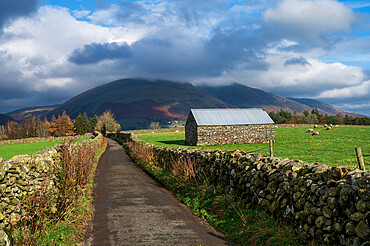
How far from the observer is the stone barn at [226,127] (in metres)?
41.3

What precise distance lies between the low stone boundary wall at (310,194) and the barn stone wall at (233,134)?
3105 cm

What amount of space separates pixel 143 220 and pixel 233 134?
35144 millimetres

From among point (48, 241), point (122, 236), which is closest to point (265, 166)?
point (122, 236)

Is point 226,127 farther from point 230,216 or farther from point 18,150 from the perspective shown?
point 18,150

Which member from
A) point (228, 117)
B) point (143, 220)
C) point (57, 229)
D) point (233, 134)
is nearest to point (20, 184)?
point (57, 229)

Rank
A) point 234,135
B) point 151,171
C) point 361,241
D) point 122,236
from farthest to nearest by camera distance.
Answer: point 234,135 < point 151,171 < point 122,236 < point 361,241

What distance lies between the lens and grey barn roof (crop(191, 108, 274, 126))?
4219 centimetres

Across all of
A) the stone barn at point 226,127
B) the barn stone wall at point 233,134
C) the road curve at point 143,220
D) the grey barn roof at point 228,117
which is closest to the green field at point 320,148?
the barn stone wall at point 233,134

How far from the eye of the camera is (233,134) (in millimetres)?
42406

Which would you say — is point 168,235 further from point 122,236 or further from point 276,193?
point 276,193

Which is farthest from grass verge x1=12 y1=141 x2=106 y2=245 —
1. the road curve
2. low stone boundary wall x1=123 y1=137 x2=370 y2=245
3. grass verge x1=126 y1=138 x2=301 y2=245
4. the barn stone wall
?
the barn stone wall

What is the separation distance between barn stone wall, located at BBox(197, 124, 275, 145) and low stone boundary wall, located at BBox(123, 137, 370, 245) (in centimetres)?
3105

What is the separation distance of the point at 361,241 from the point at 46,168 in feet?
30.4

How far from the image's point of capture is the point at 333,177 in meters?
6.06
